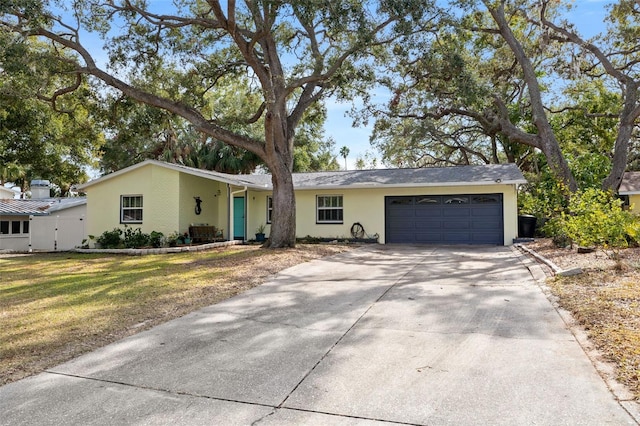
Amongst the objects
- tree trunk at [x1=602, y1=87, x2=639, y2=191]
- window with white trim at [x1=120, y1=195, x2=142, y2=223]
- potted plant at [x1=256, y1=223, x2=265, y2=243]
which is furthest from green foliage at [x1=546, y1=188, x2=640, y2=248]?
window with white trim at [x1=120, y1=195, x2=142, y2=223]

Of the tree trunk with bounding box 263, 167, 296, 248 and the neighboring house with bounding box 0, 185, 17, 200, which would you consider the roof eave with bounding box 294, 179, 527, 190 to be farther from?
the neighboring house with bounding box 0, 185, 17, 200

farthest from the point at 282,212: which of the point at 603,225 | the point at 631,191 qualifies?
the point at 631,191

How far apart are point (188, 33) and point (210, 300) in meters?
11.1

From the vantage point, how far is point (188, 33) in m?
14.5

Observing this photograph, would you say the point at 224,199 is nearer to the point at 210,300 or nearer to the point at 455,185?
the point at 455,185

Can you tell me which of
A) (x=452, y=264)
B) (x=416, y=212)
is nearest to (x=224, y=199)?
(x=416, y=212)

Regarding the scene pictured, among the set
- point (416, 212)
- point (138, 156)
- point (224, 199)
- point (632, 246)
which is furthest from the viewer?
point (138, 156)

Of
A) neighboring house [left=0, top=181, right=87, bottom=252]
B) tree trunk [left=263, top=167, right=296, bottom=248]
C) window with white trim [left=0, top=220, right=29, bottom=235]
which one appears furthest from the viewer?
window with white trim [left=0, top=220, right=29, bottom=235]

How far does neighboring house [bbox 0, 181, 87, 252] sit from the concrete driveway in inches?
692

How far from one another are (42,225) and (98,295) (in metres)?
16.1

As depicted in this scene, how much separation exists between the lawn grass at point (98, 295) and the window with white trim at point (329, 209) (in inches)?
216

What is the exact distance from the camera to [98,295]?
7.20 m

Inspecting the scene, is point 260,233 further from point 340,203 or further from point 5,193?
point 5,193

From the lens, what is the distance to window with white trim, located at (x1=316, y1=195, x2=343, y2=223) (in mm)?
18188
